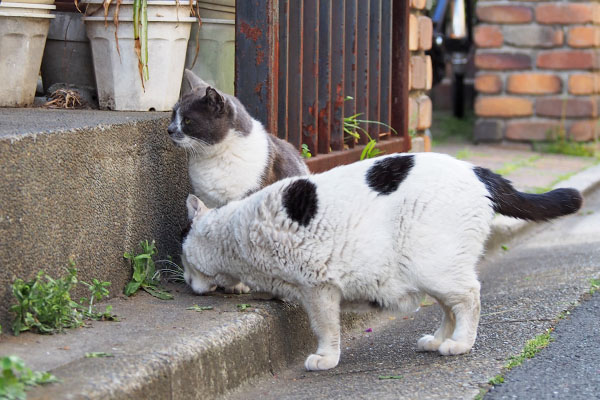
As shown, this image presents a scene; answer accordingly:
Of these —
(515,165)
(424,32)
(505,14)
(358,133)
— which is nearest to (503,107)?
(505,14)

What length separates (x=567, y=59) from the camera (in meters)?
8.73

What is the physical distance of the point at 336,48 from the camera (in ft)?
16.1

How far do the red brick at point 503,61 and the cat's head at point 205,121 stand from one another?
5799 mm

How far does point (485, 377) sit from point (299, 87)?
2.02 m

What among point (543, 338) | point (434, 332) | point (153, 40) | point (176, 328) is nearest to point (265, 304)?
point (176, 328)

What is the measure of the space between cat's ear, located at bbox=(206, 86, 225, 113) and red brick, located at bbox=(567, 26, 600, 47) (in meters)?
6.04

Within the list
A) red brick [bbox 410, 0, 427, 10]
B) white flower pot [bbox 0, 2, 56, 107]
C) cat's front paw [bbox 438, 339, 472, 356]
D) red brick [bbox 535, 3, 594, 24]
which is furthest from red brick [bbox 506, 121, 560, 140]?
cat's front paw [bbox 438, 339, 472, 356]

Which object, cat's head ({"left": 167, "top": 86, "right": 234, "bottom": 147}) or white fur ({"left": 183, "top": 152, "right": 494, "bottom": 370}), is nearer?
white fur ({"left": 183, "top": 152, "right": 494, "bottom": 370})

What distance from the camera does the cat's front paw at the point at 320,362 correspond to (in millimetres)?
3168

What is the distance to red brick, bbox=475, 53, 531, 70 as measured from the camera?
8.85 m

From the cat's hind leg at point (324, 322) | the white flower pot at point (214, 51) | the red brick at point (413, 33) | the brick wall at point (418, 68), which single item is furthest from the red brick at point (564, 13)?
the cat's hind leg at point (324, 322)

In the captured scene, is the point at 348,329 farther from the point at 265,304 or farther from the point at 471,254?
the point at 471,254

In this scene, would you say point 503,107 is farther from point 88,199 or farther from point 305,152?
point 88,199

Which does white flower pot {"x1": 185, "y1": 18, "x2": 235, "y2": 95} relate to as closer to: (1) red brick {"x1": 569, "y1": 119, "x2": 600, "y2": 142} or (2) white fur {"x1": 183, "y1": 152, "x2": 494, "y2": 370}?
(2) white fur {"x1": 183, "y1": 152, "x2": 494, "y2": 370}
